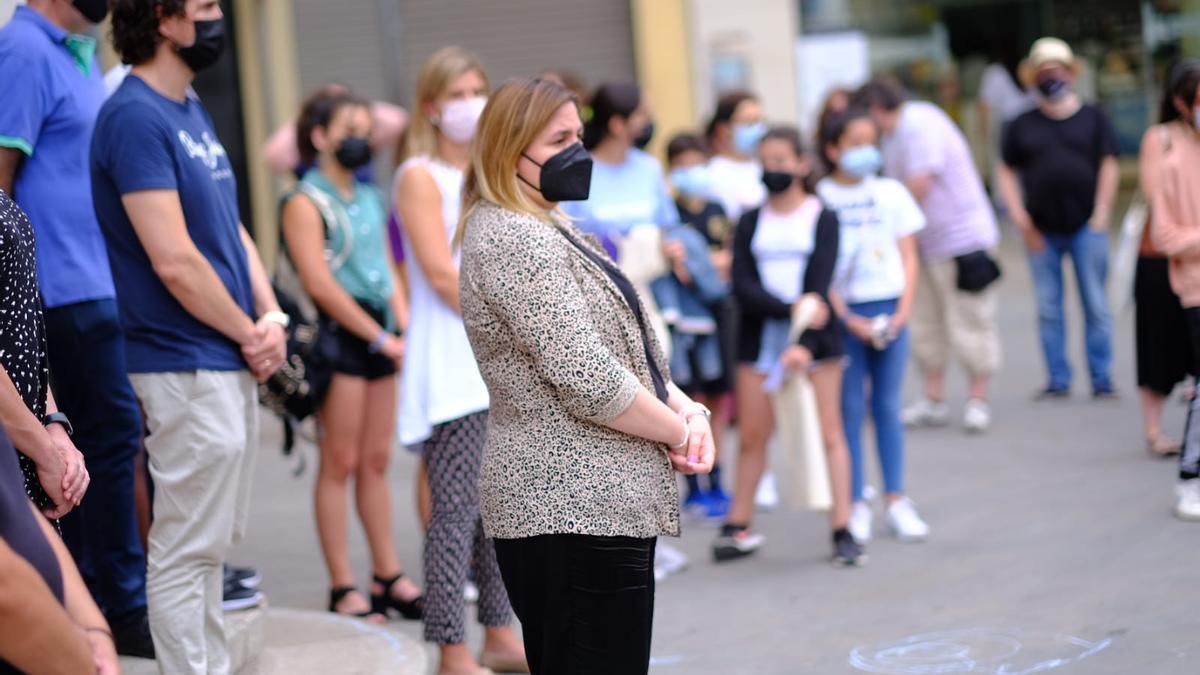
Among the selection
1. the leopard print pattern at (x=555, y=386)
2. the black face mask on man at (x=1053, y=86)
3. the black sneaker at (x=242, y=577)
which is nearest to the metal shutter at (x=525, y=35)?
the black face mask on man at (x=1053, y=86)

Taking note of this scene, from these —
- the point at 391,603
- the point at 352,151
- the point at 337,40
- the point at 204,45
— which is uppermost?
the point at 337,40

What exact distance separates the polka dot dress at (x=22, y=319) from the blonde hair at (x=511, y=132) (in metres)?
1.07

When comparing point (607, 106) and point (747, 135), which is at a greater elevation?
point (607, 106)

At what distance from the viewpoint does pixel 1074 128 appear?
9.79 metres

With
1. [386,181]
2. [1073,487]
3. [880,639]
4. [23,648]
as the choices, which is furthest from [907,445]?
[23,648]

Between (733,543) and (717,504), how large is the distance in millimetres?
863

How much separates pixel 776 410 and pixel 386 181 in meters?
7.92

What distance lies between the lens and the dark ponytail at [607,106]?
704 cm

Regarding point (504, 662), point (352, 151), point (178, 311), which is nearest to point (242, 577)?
point (504, 662)

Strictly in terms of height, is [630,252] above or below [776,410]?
above

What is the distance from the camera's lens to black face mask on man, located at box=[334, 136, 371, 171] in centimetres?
629

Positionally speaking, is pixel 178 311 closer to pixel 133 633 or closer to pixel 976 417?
pixel 133 633

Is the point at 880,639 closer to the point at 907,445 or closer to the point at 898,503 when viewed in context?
the point at 898,503

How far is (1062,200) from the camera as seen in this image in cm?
974
